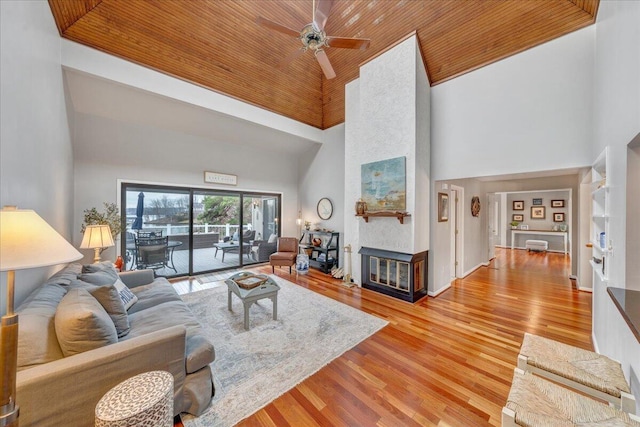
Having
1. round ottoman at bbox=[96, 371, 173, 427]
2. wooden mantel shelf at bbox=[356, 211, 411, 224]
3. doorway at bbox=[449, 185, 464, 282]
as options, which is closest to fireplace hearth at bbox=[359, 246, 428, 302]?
wooden mantel shelf at bbox=[356, 211, 411, 224]

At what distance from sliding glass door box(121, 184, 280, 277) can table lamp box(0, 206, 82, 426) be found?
4.25 metres

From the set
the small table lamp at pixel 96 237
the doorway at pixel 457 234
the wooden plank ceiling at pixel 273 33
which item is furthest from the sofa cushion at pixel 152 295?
the doorway at pixel 457 234

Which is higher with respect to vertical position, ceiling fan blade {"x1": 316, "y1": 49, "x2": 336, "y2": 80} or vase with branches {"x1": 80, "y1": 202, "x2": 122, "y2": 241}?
ceiling fan blade {"x1": 316, "y1": 49, "x2": 336, "y2": 80}

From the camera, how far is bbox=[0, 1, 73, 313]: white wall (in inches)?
65.5

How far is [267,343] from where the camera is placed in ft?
8.52

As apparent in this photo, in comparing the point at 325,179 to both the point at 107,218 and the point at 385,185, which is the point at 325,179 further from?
the point at 107,218

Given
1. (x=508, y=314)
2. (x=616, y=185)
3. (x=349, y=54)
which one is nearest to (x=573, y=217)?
(x=508, y=314)

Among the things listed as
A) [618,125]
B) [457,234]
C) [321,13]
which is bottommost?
[457,234]

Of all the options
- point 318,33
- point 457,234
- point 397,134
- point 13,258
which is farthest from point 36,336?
point 457,234

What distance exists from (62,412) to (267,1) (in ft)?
17.1

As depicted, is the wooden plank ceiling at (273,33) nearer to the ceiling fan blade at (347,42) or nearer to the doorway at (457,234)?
the ceiling fan blade at (347,42)

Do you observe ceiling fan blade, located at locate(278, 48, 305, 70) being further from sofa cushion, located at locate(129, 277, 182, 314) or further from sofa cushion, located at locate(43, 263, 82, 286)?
sofa cushion, located at locate(43, 263, 82, 286)

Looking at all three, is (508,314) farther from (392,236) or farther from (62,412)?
(62,412)

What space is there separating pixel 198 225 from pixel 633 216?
6.26 metres
